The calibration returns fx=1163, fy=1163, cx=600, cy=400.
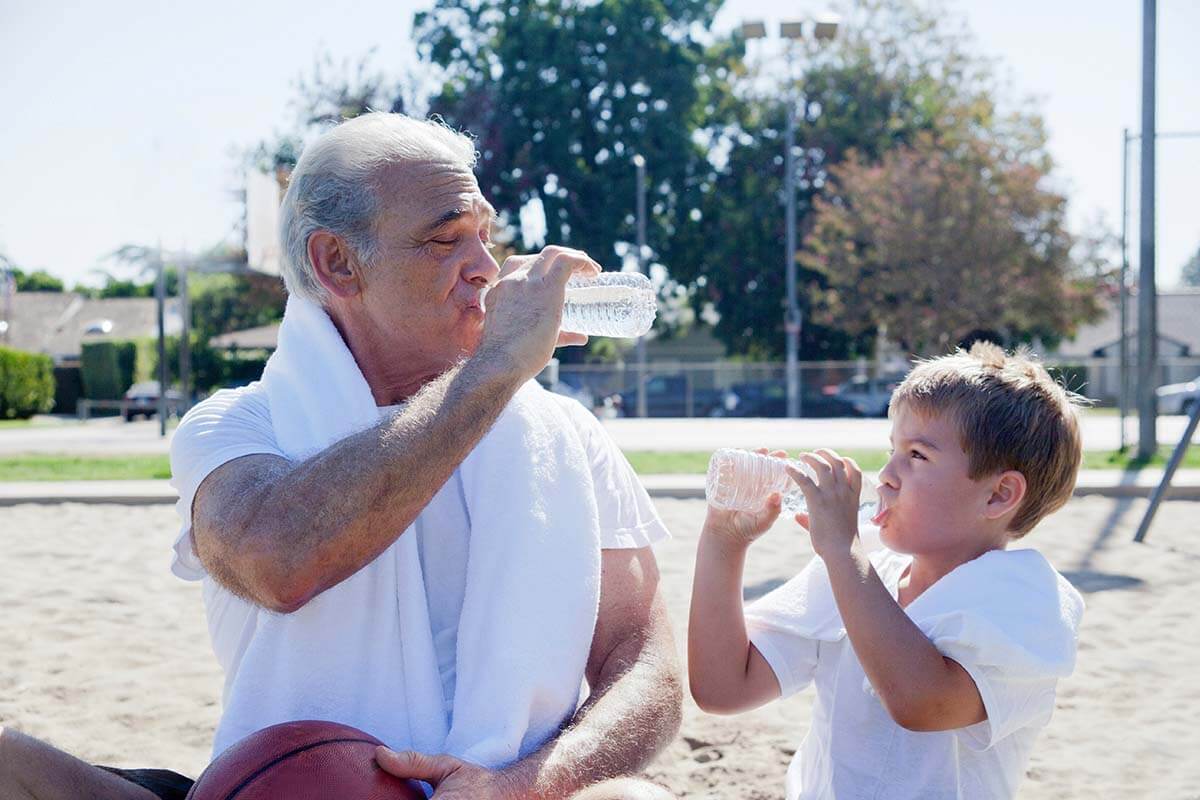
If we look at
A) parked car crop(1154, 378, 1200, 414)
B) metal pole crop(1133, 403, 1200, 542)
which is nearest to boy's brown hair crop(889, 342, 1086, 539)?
metal pole crop(1133, 403, 1200, 542)

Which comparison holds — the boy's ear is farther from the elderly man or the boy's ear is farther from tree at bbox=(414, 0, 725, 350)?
tree at bbox=(414, 0, 725, 350)

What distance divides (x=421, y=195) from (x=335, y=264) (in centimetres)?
22

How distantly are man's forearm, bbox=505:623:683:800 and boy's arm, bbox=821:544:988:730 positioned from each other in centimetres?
38

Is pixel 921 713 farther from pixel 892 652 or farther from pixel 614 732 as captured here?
pixel 614 732

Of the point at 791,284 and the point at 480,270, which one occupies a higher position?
the point at 791,284

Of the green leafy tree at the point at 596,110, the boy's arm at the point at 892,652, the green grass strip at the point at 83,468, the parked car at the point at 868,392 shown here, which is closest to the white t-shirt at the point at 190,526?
the boy's arm at the point at 892,652

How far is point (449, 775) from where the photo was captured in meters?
1.80

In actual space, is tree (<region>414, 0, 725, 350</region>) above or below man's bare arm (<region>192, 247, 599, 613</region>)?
above

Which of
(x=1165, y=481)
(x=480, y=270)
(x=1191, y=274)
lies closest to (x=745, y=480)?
(x=480, y=270)

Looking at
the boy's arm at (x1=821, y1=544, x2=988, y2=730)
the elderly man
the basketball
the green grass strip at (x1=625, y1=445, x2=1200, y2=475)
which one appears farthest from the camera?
the green grass strip at (x1=625, y1=445, x2=1200, y2=475)

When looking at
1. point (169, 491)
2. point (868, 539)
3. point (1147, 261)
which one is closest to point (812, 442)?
point (1147, 261)

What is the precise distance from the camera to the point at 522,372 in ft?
6.32

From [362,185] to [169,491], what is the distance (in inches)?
371

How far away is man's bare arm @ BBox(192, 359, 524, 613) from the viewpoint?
1.77 metres
